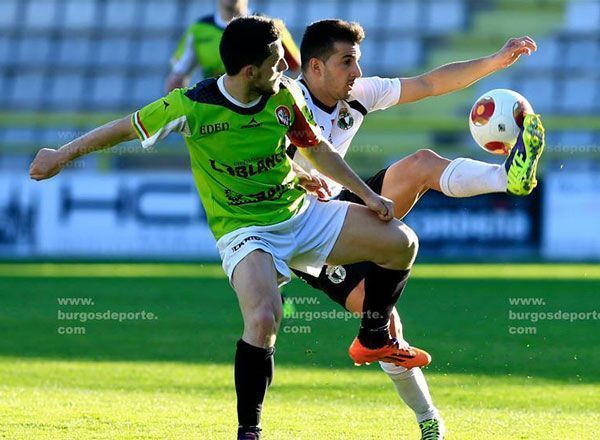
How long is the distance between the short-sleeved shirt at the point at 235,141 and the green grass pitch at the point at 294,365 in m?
1.01

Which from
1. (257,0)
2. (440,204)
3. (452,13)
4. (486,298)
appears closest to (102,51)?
(257,0)

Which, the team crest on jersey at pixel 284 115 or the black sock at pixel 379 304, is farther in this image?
the black sock at pixel 379 304

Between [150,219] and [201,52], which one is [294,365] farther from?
[150,219]

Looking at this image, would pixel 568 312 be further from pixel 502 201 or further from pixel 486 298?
pixel 502 201


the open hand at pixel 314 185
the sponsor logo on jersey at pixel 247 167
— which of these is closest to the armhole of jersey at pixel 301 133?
the sponsor logo on jersey at pixel 247 167

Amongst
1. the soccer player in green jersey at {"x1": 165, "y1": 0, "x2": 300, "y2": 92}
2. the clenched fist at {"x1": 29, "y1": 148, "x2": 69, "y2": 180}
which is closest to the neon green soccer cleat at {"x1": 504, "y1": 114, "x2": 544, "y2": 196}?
the clenched fist at {"x1": 29, "y1": 148, "x2": 69, "y2": 180}

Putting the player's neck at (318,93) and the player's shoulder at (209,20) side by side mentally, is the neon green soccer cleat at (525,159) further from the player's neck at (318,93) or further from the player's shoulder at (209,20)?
the player's shoulder at (209,20)

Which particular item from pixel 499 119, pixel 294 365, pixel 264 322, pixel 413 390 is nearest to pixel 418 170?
pixel 499 119

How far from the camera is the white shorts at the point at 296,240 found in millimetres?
5172

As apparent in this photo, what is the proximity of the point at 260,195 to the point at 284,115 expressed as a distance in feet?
1.15

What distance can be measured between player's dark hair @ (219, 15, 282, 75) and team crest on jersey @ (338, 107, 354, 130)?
1.02 metres

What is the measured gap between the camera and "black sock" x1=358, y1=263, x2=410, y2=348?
5.58 meters

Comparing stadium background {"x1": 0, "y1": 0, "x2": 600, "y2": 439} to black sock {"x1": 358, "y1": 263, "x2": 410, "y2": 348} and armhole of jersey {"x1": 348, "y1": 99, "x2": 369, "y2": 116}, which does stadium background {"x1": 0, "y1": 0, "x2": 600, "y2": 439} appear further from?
armhole of jersey {"x1": 348, "y1": 99, "x2": 369, "y2": 116}

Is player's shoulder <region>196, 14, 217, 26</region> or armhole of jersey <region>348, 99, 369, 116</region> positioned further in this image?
player's shoulder <region>196, 14, 217, 26</region>
